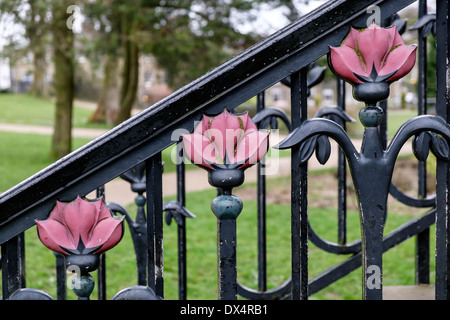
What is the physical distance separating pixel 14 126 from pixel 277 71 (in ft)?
82.9

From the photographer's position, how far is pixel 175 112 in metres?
1.12

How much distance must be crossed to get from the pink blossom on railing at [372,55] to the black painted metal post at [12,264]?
2.68ft

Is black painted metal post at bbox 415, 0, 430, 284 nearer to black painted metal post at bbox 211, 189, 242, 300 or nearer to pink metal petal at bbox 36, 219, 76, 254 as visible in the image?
black painted metal post at bbox 211, 189, 242, 300

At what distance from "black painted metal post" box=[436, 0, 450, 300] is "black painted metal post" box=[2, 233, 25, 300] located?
3.22ft

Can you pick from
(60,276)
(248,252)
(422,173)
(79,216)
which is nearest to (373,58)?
(79,216)

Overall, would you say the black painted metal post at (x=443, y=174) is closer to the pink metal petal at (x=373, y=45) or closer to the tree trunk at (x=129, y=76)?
the pink metal petal at (x=373, y=45)

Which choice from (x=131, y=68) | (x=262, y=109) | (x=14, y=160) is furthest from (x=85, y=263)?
(x=131, y=68)

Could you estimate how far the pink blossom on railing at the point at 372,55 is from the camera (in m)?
1.10

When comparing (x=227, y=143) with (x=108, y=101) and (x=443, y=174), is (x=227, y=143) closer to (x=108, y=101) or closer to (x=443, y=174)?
(x=443, y=174)

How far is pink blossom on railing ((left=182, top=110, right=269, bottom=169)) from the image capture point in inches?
42.9

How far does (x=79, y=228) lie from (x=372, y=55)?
740 millimetres

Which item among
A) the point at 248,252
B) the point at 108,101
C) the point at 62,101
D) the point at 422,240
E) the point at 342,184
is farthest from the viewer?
the point at 108,101

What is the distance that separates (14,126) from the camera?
2423 cm

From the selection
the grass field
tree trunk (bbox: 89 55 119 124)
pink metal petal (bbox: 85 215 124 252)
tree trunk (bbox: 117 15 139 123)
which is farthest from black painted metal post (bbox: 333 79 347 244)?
tree trunk (bbox: 89 55 119 124)
